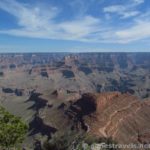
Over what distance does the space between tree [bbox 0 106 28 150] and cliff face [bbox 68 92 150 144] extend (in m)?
74.6

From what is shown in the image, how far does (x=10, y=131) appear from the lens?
36156mm

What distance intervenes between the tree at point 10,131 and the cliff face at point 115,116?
2935 inches

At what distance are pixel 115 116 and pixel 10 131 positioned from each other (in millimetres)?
96206

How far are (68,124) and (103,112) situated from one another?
44.9ft

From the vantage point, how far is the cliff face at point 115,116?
385 ft

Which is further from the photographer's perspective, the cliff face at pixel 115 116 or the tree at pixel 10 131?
the cliff face at pixel 115 116

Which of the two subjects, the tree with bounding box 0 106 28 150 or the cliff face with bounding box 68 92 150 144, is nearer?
the tree with bounding box 0 106 28 150

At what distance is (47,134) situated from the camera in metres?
130

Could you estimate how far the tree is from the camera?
3588 centimetres

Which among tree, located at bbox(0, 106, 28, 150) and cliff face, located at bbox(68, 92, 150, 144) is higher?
tree, located at bbox(0, 106, 28, 150)

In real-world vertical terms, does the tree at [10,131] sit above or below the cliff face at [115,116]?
above

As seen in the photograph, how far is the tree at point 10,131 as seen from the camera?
118 ft

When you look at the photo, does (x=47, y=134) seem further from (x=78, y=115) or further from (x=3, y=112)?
(x=3, y=112)

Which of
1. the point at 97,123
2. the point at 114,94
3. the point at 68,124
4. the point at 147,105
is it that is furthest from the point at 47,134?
the point at 147,105
